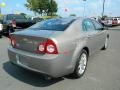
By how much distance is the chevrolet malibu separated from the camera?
408 cm

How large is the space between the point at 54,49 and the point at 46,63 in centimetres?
33

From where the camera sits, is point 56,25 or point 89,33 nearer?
point 56,25

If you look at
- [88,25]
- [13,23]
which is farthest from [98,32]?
[13,23]

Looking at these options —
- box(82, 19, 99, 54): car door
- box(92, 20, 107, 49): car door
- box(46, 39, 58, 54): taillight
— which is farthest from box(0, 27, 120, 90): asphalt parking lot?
box(92, 20, 107, 49): car door

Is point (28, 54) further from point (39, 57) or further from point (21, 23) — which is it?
point (21, 23)

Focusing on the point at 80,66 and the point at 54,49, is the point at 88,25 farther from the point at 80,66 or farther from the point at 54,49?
the point at 54,49

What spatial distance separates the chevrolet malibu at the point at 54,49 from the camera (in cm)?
408

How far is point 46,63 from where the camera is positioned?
403cm

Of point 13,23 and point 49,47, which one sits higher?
point 13,23

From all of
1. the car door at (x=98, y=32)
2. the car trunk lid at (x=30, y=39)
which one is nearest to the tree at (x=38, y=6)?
the car door at (x=98, y=32)

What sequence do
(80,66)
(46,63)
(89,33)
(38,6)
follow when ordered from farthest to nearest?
(38,6) < (89,33) < (80,66) < (46,63)

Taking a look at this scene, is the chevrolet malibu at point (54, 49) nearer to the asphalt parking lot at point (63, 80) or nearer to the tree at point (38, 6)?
the asphalt parking lot at point (63, 80)

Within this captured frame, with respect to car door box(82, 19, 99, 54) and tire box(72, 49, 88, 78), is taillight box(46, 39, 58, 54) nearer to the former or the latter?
tire box(72, 49, 88, 78)

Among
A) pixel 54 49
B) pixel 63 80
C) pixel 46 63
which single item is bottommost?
pixel 63 80
